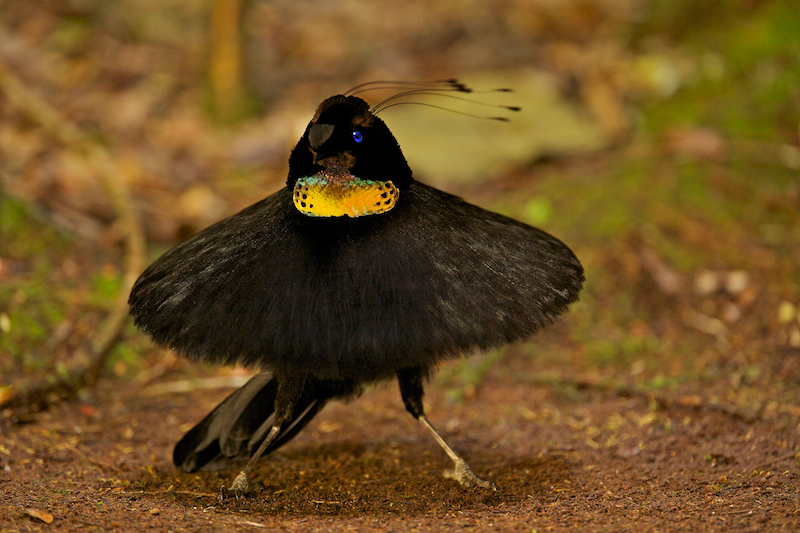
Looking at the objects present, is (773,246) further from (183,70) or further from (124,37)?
(124,37)

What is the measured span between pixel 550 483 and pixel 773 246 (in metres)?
2.87

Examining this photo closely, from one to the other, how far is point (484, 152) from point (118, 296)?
348 centimetres

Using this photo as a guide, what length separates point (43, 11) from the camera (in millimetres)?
9203

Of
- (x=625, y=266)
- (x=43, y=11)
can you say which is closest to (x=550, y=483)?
(x=625, y=266)

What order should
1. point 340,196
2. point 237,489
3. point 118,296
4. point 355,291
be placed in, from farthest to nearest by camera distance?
point 118,296, point 237,489, point 340,196, point 355,291

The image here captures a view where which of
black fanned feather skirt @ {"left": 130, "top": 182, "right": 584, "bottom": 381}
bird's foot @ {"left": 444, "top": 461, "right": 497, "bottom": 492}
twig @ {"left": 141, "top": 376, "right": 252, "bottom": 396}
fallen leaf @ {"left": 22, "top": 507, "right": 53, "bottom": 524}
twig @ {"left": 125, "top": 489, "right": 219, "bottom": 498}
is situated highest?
black fanned feather skirt @ {"left": 130, "top": 182, "right": 584, "bottom": 381}

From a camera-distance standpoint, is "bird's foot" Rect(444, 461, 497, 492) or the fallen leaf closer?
the fallen leaf

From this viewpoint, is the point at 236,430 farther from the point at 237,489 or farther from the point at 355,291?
the point at 355,291

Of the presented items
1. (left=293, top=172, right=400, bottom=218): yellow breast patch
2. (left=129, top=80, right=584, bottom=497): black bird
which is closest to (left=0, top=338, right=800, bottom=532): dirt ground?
(left=129, top=80, right=584, bottom=497): black bird

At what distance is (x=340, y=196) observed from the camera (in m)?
2.26

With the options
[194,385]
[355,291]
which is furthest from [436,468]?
[194,385]

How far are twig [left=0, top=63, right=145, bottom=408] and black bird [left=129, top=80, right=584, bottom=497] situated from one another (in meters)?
1.29

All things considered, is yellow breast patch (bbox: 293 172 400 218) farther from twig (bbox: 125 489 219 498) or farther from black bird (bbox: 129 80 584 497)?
twig (bbox: 125 489 219 498)

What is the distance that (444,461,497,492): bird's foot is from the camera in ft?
8.58
